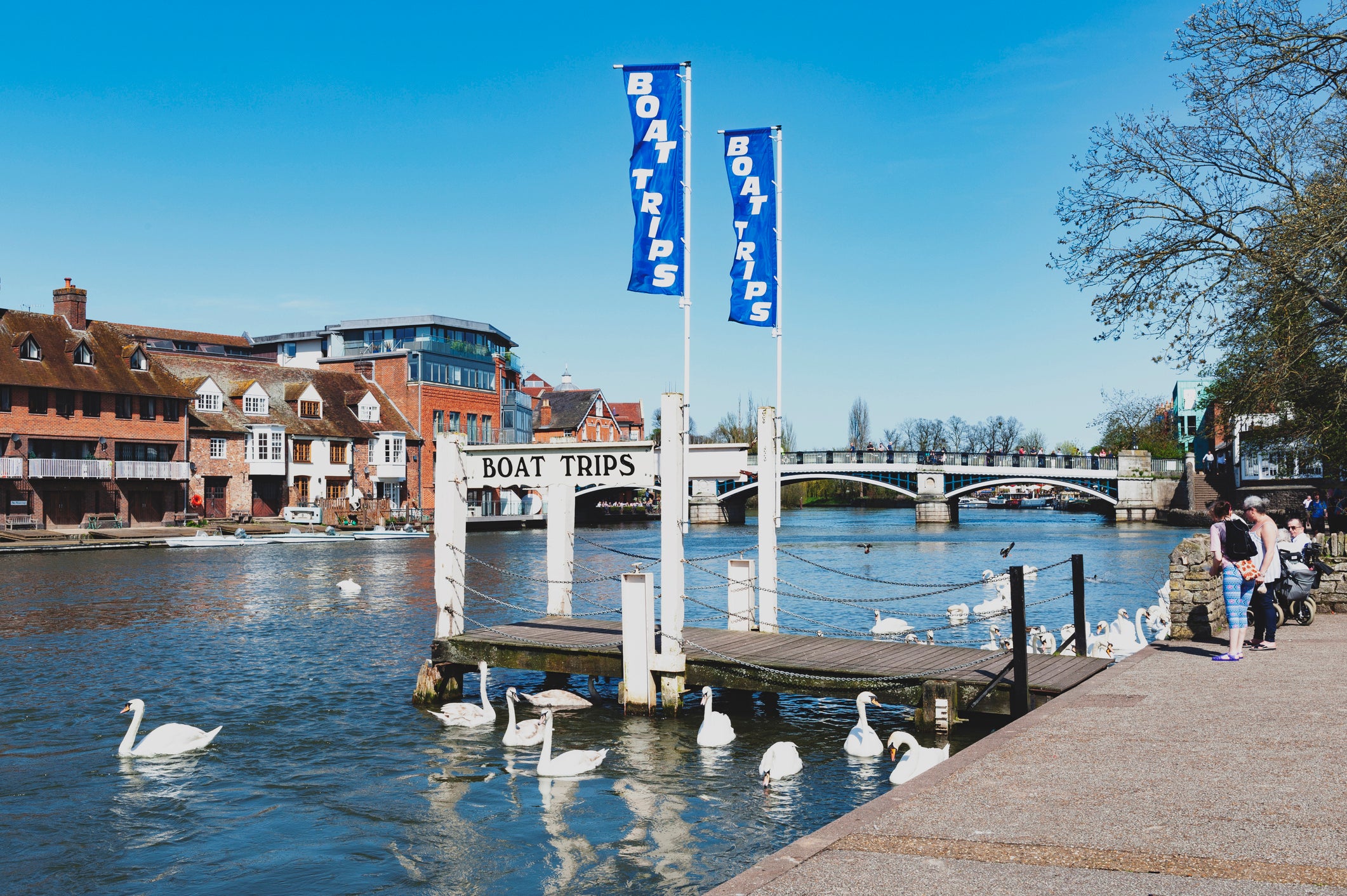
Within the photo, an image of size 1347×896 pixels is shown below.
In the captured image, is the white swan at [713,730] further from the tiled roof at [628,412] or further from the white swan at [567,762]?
the tiled roof at [628,412]

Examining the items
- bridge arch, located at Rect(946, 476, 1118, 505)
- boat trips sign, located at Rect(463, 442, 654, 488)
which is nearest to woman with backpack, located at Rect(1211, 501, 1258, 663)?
boat trips sign, located at Rect(463, 442, 654, 488)

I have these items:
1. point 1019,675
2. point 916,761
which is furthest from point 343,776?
point 1019,675

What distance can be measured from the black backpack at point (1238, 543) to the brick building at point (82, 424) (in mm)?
55752

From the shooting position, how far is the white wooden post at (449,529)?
15266 mm

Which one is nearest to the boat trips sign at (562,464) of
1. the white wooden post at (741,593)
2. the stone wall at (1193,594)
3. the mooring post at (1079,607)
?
the white wooden post at (741,593)

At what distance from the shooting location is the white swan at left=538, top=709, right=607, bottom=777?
11.7 metres

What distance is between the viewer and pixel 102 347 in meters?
60.8

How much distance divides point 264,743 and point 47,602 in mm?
19537

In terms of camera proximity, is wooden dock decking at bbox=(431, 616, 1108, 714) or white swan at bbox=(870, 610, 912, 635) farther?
white swan at bbox=(870, 610, 912, 635)

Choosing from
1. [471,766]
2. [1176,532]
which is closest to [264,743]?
[471,766]

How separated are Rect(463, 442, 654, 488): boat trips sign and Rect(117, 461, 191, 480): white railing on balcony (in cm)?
4950

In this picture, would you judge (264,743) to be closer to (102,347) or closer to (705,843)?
(705,843)

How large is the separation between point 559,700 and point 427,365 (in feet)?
220

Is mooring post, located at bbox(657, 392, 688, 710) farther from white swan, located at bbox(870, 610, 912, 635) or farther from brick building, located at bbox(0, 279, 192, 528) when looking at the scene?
brick building, located at bbox(0, 279, 192, 528)
